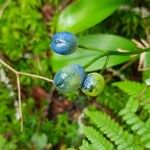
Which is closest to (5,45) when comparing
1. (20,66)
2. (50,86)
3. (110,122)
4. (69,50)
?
(20,66)

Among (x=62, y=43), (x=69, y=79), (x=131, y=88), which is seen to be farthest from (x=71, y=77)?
(x=131, y=88)

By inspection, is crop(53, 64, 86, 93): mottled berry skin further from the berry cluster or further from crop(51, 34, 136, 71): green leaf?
crop(51, 34, 136, 71): green leaf

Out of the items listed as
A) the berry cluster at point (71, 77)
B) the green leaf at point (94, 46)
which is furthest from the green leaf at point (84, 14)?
the berry cluster at point (71, 77)

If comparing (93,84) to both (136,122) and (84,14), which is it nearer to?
(136,122)

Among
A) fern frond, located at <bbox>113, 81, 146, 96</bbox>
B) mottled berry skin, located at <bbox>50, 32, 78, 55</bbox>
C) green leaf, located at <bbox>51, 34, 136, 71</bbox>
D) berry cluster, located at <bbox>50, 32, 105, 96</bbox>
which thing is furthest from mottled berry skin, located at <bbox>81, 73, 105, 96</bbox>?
green leaf, located at <bbox>51, 34, 136, 71</bbox>

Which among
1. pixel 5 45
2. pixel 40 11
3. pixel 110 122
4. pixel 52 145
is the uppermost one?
pixel 40 11

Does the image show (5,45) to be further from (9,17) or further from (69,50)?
(69,50)
